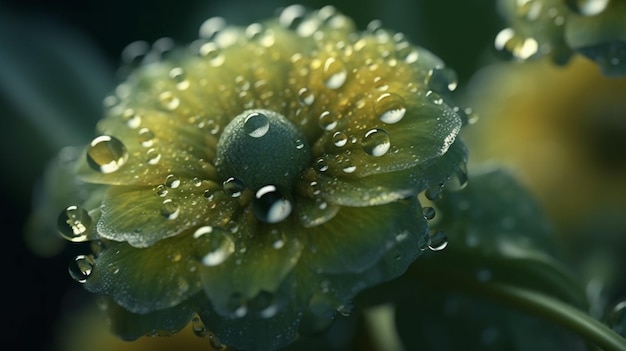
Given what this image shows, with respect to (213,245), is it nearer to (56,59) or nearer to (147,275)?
(147,275)

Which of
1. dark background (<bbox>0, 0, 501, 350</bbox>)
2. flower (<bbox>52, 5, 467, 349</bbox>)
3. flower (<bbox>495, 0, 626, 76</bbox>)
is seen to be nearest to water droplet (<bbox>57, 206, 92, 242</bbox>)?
flower (<bbox>52, 5, 467, 349</bbox>)

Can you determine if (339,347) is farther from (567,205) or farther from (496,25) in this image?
(496,25)

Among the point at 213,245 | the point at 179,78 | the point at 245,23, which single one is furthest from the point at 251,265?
the point at 245,23

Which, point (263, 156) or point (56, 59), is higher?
point (263, 156)

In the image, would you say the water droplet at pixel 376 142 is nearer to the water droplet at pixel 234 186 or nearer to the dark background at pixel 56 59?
the water droplet at pixel 234 186

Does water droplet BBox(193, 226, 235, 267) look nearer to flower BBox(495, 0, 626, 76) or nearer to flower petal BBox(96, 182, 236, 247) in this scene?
flower petal BBox(96, 182, 236, 247)

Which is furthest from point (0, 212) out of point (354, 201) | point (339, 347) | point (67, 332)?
point (354, 201)
